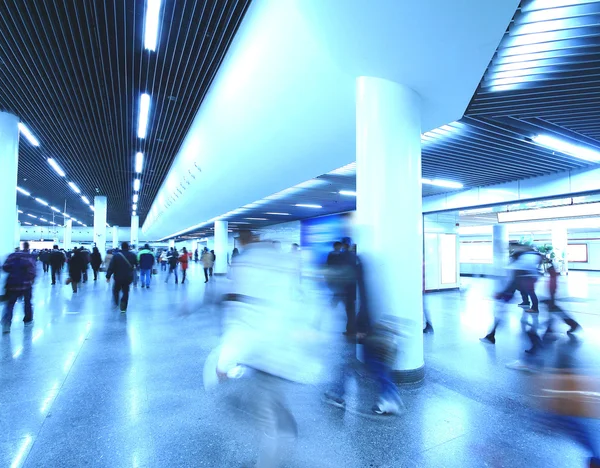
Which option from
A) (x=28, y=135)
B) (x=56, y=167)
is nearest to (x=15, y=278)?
(x=28, y=135)

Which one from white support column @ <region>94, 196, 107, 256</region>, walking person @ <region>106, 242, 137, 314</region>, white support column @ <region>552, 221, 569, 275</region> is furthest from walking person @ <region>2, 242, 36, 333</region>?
white support column @ <region>552, 221, 569, 275</region>

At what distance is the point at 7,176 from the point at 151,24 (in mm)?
6985

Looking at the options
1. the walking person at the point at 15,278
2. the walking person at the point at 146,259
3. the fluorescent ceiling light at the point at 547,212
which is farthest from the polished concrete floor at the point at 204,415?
the fluorescent ceiling light at the point at 547,212

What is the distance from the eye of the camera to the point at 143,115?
927cm

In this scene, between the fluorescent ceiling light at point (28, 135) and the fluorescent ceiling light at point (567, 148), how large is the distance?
46.9 ft

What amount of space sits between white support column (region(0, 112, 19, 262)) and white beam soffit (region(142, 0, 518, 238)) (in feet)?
18.0

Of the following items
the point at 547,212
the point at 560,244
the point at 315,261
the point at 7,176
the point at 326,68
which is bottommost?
the point at 315,261

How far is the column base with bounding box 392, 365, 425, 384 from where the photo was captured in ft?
14.0

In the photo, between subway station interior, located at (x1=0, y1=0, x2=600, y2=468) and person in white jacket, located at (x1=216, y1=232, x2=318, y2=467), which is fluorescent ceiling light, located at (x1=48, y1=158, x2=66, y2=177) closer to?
subway station interior, located at (x1=0, y1=0, x2=600, y2=468)

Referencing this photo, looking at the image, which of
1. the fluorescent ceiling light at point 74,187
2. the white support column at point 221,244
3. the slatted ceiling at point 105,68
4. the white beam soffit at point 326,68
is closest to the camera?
the white beam soffit at point 326,68

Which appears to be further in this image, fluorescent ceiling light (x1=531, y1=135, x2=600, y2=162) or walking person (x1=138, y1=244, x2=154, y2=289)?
walking person (x1=138, y1=244, x2=154, y2=289)

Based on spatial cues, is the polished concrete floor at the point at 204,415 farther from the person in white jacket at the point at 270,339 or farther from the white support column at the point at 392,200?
the white support column at the point at 392,200

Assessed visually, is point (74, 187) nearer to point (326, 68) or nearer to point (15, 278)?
point (15, 278)

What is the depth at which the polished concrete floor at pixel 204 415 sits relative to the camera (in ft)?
9.11
